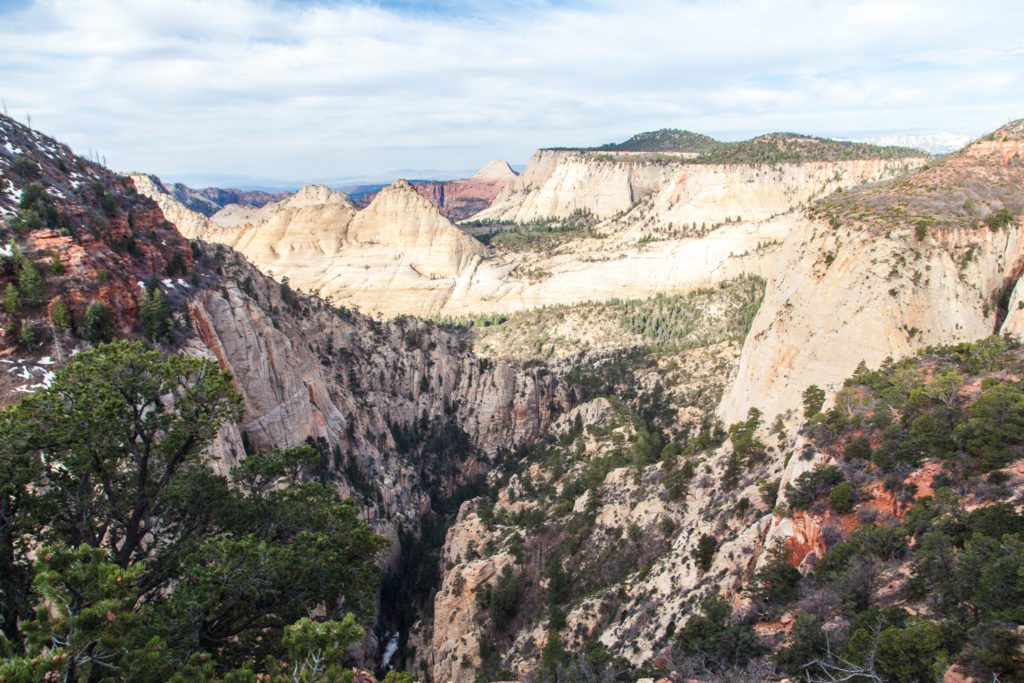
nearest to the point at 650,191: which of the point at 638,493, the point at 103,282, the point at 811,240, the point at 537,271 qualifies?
the point at 537,271

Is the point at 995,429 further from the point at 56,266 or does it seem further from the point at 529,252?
the point at 529,252

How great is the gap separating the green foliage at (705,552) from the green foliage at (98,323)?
21498 millimetres

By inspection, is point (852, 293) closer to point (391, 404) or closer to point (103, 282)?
point (103, 282)

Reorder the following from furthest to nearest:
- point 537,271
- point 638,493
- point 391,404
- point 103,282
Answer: point 537,271, point 391,404, point 638,493, point 103,282

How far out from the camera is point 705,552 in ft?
70.4

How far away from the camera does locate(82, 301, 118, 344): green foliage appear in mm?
21172

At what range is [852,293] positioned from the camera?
97.1ft

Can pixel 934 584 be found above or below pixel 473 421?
above

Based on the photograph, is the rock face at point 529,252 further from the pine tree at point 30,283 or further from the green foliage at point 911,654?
the green foliage at point 911,654

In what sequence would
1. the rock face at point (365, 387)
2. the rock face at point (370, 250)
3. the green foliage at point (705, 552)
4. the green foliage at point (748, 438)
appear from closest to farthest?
the green foliage at point (705, 552), the green foliage at point (748, 438), the rock face at point (365, 387), the rock face at point (370, 250)

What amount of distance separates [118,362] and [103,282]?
1442cm

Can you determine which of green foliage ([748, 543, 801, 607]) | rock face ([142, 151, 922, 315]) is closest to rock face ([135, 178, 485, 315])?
rock face ([142, 151, 922, 315])

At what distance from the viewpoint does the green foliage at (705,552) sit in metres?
21.1

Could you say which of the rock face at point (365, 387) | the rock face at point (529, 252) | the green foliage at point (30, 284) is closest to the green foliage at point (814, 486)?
the rock face at point (365, 387)
